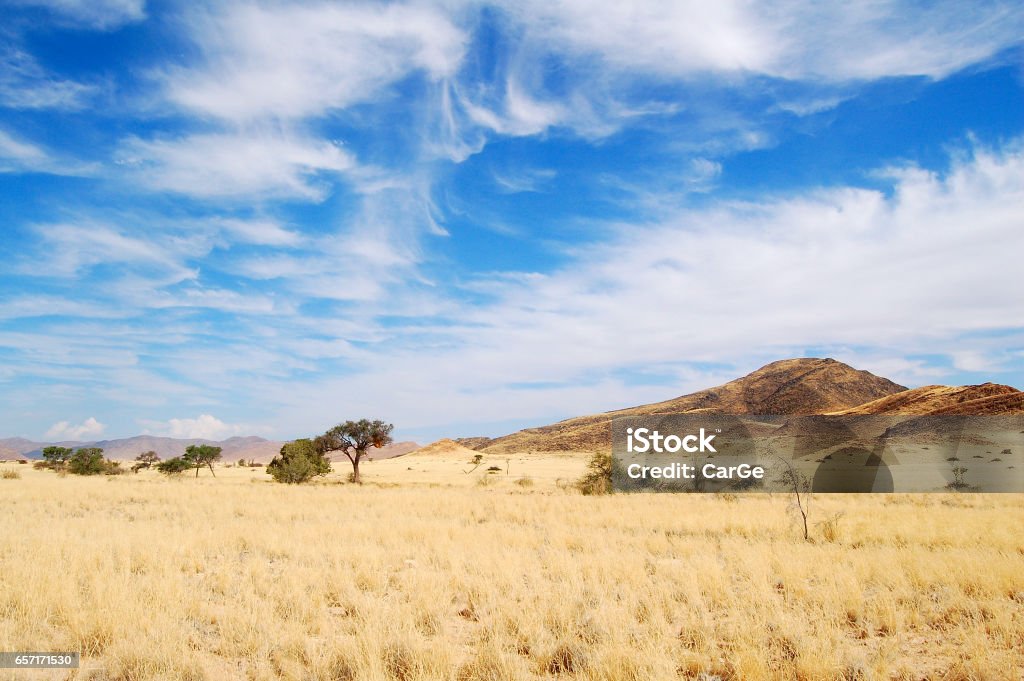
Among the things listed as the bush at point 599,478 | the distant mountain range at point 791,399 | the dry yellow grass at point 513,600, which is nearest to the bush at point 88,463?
the dry yellow grass at point 513,600

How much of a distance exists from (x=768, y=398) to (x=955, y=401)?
37.5 metres

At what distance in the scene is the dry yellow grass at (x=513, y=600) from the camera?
241 inches

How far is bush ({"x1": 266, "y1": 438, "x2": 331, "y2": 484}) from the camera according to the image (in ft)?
123

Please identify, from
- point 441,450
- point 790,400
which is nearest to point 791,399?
point 790,400

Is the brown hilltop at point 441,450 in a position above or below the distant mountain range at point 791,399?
below

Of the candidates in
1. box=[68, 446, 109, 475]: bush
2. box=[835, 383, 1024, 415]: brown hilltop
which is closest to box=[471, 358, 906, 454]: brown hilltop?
box=[835, 383, 1024, 415]: brown hilltop

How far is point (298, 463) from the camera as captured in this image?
38.1 metres

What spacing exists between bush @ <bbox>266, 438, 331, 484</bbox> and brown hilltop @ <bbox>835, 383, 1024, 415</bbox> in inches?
2425

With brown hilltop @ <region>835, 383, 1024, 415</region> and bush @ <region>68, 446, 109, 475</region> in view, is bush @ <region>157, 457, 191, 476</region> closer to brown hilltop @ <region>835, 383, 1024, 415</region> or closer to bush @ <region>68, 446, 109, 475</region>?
bush @ <region>68, 446, 109, 475</region>

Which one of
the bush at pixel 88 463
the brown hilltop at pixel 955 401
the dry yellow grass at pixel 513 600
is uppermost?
the brown hilltop at pixel 955 401

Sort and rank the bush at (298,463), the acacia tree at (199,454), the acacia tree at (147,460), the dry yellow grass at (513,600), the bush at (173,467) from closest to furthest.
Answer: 1. the dry yellow grass at (513,600)
2. the bush at (298,463)
3. the bush at (173,467)
4. the acacia tree at (199,454)
5. the acacia tree at (147,460)

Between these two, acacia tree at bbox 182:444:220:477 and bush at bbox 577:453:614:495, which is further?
acacia tree at bbox 182:444:220:477

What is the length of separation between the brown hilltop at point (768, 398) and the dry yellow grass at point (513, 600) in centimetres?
7506

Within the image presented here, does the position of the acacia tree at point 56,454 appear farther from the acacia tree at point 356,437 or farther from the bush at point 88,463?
the acacia tree at point 356,437
